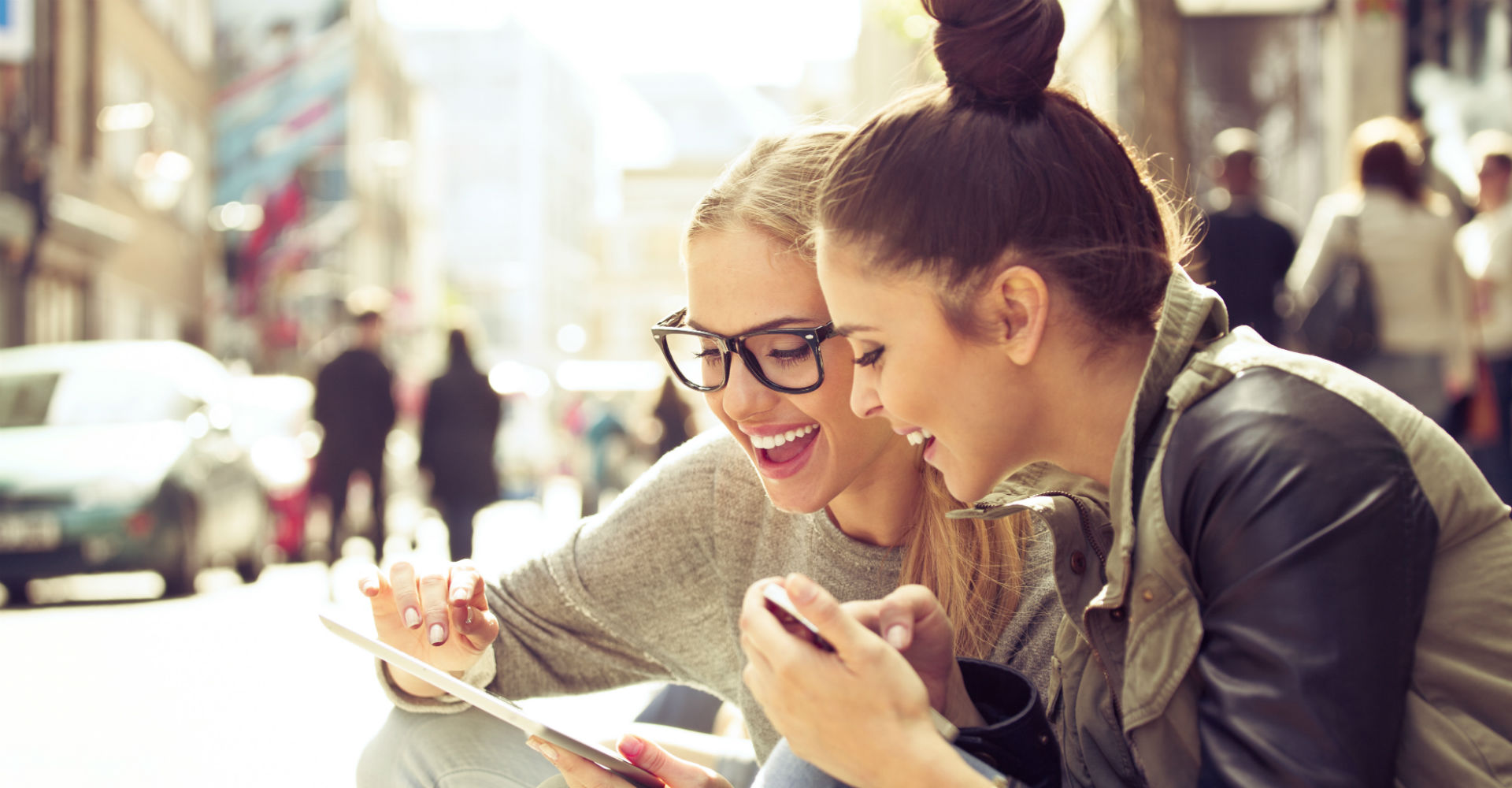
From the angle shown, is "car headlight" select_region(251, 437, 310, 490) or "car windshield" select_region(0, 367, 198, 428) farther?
"car headlight" select_region(251, 437, 310, 490)

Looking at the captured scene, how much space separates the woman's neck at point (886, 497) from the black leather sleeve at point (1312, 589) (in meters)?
0.90

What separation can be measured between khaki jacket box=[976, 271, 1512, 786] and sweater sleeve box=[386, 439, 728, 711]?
951mm

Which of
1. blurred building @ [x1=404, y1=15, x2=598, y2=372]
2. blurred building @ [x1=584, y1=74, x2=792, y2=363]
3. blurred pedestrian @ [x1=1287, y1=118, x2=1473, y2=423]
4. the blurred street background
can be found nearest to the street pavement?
the blurred street background

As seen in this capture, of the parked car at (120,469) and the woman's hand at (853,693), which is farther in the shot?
the parked car at (120,469)

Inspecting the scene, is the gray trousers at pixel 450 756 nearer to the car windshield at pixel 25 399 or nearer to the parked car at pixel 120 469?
the parked car at pixel 120 469

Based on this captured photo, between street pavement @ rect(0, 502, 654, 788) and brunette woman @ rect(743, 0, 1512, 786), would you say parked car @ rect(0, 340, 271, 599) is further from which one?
brunette woman @ rect(743, 0, 1512, 786)

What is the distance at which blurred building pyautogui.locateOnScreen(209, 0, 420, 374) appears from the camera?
37250 millimetres

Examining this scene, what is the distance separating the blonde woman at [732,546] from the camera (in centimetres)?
207

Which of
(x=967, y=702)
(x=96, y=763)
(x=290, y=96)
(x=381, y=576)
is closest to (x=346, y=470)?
(x=96, y=763)

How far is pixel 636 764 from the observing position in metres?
1.88

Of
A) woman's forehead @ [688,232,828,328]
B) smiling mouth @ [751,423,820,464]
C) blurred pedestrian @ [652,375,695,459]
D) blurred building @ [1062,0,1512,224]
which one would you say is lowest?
blurred pedestrian @ [652,375,695,459]

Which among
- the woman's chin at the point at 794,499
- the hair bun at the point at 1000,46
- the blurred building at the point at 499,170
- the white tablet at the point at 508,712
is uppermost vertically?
the blurred building at the point at 499,170

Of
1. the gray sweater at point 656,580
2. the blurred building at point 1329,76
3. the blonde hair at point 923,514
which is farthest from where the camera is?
the blurred building at point 1329,76

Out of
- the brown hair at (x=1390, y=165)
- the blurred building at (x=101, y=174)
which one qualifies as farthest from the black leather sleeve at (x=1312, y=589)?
the blurred building at (x=101, y=174)
